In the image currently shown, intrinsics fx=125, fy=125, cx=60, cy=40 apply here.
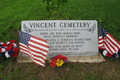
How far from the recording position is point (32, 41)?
10.0ft

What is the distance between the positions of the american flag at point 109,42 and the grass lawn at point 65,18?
56 centimetres

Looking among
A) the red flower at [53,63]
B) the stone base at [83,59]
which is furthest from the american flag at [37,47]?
the stone base at [83,59]

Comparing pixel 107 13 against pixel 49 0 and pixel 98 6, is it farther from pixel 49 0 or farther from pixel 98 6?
pixel 49 0

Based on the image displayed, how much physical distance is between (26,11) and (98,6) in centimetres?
391

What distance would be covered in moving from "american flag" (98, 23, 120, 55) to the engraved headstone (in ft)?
0.96

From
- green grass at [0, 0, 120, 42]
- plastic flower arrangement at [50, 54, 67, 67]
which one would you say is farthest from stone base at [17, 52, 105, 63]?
green grass at [0, 0, 120, 42]

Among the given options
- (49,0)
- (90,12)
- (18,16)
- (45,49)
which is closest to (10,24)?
(18,16)

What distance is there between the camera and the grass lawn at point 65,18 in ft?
10.9

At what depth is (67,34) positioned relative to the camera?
3650mm

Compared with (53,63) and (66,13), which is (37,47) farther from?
(66,13)

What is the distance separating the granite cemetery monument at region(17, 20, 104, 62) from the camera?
357 centimetres

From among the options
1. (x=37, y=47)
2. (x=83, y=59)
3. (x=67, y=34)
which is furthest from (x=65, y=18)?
(x=37, y=47)

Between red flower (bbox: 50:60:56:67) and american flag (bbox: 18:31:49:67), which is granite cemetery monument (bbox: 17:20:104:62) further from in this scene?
american flag (bbox: 18:31:49:67)

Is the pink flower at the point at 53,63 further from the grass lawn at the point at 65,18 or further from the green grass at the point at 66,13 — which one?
the green grass at the point at 66,13
